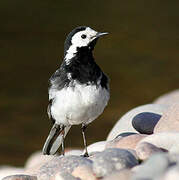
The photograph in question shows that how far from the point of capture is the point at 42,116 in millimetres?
14453

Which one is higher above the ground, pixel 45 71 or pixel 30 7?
pixel 30 7

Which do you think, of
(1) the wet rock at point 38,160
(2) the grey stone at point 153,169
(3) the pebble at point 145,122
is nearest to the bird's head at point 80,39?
(3) the pebble at point 145,122

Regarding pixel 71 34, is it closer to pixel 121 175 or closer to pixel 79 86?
pixel 79 86

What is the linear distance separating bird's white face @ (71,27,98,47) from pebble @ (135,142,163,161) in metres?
1.86

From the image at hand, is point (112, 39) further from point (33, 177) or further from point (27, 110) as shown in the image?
point (33, 177)

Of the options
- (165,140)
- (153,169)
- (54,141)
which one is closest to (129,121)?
A: (54,141)

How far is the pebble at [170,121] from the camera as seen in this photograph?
729cm

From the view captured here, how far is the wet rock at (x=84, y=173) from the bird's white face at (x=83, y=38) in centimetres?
203

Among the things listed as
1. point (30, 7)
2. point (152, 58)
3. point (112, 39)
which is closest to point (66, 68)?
point (152, 58)

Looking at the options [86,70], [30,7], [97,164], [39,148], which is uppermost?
[30,7]

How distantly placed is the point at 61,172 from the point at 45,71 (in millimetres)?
11107

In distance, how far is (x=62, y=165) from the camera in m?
6.30

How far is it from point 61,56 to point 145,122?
9928mm

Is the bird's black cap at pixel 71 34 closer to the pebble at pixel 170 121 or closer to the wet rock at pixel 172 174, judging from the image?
the pebble at pixel 170 121
